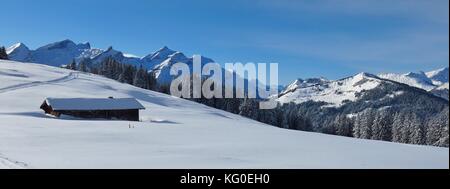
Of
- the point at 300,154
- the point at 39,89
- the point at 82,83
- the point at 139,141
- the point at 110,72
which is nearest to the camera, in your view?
the point at 300,154

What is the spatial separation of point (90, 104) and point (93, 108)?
3.30ft

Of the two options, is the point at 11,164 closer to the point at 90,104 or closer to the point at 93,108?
the point at 93,108

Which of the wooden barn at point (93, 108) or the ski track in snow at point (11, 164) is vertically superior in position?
the wooden barn at point (93, 108)

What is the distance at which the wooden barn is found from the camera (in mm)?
53688

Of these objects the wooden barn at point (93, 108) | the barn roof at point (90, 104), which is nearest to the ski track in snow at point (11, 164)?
the wooden barn at point (93, 108)

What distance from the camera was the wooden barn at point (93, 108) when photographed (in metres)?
53.7

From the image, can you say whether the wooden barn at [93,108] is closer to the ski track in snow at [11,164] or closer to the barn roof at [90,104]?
the barn roof at [90,104]

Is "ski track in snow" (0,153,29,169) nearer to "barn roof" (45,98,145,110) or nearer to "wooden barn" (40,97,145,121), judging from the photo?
"wooden barn" (40,97,145,121)

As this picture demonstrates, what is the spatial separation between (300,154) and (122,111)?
41.4m

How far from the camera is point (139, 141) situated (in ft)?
81.7

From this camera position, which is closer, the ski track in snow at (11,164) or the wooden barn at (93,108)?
the ski track in snow at (11,164)
